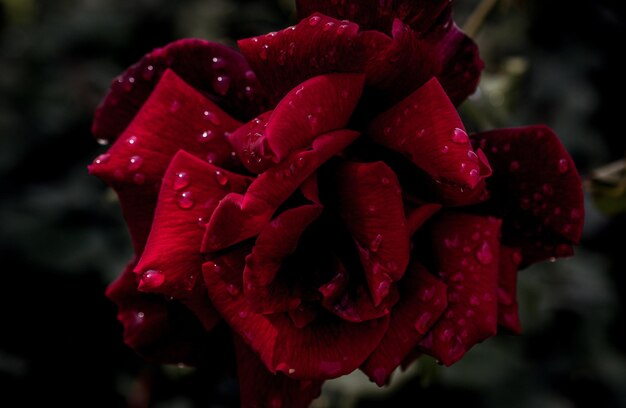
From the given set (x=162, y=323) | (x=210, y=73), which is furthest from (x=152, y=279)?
(x=210, y=73)

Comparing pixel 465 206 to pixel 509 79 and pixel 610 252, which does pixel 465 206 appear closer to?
pixel 509 79

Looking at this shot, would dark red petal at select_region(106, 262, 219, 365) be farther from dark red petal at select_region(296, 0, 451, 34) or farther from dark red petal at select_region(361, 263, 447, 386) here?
dark red petal at select_region(296, 0, 451, 34)

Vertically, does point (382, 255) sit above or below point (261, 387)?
above

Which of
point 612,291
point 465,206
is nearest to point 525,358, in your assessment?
point 612,291

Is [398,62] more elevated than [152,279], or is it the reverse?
[398,62]

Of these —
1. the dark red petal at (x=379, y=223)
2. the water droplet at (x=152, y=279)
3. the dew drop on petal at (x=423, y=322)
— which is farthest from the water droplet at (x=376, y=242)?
the water droplet at (x=152, y=279)

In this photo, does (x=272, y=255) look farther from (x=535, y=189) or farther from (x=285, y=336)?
(x=535, y=189)

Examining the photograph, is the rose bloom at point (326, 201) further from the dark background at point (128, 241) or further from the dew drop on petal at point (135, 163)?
the dark background at point (128, 241)
